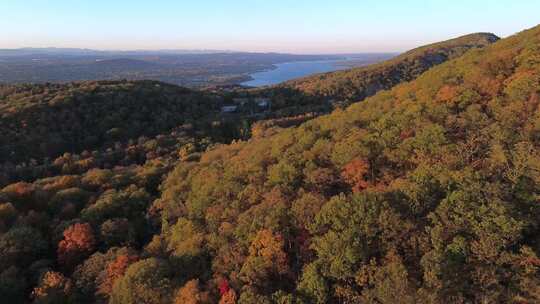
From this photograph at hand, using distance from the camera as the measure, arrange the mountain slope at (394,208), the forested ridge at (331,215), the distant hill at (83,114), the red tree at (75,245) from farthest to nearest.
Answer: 1. the distant hill at (83,114)
2. the red tree at (75,245)
3. the forested ridge at (331,215)
4. the mountain slope at (394,208)

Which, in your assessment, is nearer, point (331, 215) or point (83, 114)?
point (331, 215)

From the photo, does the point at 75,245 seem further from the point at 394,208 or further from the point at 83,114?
the point at 83,114

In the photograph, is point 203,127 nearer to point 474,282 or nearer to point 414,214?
point 414,214

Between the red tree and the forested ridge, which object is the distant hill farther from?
the red tree

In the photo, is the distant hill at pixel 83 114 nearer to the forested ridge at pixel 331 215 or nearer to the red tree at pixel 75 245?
the forested ridge at pixel 331 215

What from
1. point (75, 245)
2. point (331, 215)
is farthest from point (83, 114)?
point (331, 215)

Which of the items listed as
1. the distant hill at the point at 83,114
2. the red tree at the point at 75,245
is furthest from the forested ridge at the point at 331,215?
the distant hill at the point at 83,114
